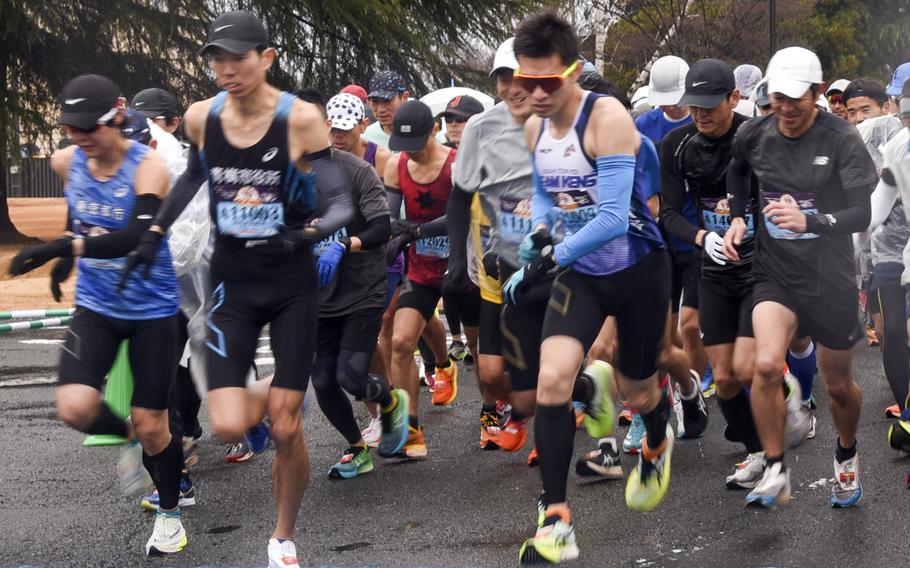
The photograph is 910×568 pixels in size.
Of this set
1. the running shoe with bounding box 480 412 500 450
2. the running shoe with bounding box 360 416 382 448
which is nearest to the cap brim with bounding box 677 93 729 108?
the running shoe with bounding box 480 412 500 450

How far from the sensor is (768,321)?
607 cm

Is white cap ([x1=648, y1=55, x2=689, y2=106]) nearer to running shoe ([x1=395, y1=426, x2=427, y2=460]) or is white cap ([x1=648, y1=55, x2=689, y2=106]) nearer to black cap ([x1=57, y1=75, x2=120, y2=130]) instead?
running shoe ([x1=395, y1=426, x2=427, y2=460])

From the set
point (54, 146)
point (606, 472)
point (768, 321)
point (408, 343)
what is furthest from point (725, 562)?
point (54, 146)

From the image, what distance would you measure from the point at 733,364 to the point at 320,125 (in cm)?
253

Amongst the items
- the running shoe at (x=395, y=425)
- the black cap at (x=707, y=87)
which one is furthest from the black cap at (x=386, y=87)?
the black cap at (x=707, y=87)

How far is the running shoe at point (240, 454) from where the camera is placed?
7.83m

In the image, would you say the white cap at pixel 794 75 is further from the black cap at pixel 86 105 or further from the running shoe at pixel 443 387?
the running shoe at pixel 443 387

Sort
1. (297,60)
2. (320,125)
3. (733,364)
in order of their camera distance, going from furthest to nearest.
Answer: (297,60) → (733,364) → (320,125)

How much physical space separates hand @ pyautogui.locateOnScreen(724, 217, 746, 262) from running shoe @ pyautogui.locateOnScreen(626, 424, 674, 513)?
951 millimetres

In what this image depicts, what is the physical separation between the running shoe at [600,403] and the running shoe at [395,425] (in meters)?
1.61

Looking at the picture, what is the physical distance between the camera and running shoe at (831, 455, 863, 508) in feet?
20.7

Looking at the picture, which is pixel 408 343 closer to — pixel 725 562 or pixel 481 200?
pixel 481 200

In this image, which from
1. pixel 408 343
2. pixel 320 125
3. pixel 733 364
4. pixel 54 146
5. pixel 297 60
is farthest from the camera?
pixel 297 60

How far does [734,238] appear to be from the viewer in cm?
635
